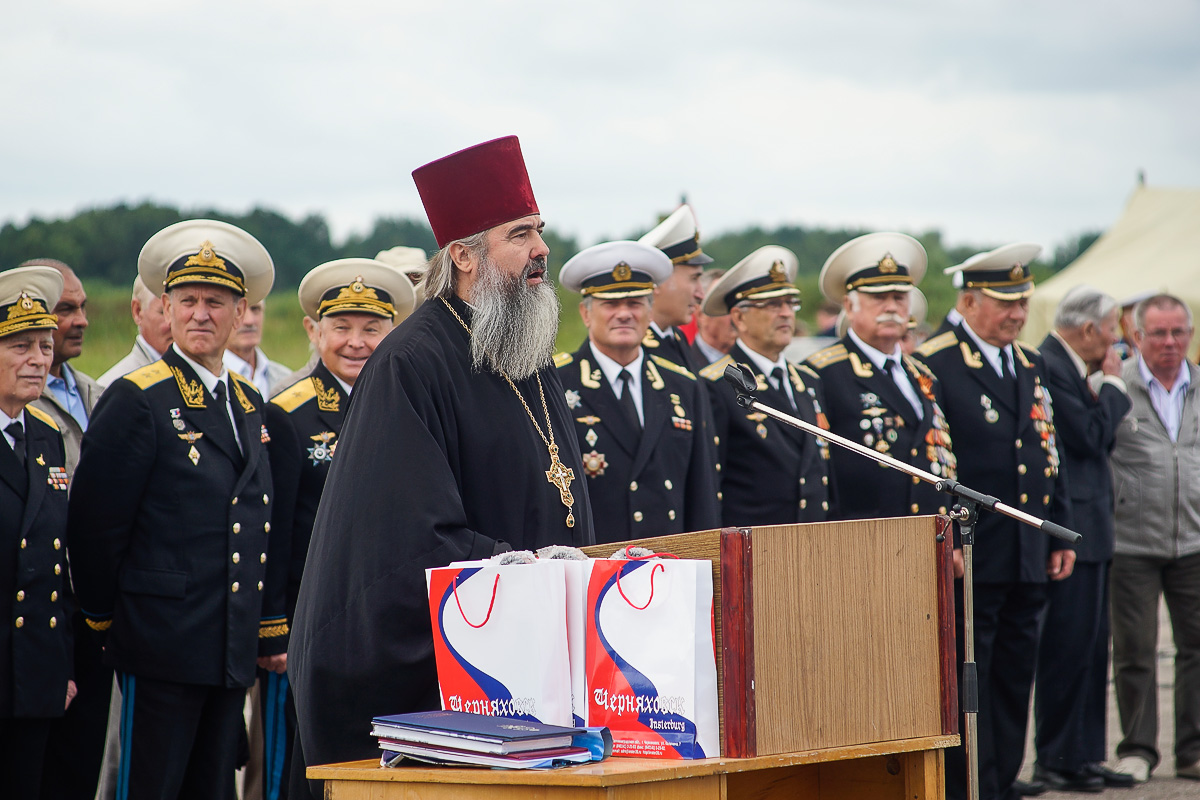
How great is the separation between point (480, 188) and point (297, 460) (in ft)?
6.63

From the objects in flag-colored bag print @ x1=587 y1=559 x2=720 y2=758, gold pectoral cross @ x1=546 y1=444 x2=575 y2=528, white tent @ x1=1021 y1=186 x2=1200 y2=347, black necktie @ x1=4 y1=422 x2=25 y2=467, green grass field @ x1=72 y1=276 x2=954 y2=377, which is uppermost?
white tent @ x1=1021 y1=186 x2=1200 y2=347

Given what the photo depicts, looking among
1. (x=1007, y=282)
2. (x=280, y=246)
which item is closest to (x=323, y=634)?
(x=1007, y=282)

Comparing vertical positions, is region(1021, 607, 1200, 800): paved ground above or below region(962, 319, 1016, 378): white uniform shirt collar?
below

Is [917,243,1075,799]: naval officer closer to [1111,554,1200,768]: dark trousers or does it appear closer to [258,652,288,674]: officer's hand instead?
[1111,554,1200,768]: dark trousers

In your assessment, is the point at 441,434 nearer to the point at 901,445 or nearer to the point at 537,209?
the point at 537,209

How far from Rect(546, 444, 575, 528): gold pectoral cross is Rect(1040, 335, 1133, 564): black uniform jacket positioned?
4257 mm

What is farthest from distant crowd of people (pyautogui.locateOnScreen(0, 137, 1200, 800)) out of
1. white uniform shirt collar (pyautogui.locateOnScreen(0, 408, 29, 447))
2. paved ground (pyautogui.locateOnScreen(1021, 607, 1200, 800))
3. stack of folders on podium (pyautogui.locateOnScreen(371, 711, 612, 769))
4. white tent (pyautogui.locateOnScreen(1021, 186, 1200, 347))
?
white tent (pyautogui.locateOnScreen(1021, 186, 1200, 347))

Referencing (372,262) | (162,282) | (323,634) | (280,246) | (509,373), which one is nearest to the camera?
(323,634)

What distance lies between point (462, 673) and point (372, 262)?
11.6ft

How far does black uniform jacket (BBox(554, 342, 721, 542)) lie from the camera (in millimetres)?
5820

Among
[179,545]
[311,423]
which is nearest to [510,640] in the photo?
[179,545]

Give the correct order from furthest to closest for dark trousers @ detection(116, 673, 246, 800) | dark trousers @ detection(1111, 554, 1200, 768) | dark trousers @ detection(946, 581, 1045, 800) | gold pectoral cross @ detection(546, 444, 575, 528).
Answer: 1. dark trousers @ detection(1111, 554, 1200, 768)
2. dark trousers @ detection(946, 581, 1045, 800)
3. dark trousers @ detection(116, 673, 246, 800)
4. gold pectoral cross @ detection(546, 444, 575, 528)

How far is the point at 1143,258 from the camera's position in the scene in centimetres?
1598

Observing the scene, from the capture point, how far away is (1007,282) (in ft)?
22.3
